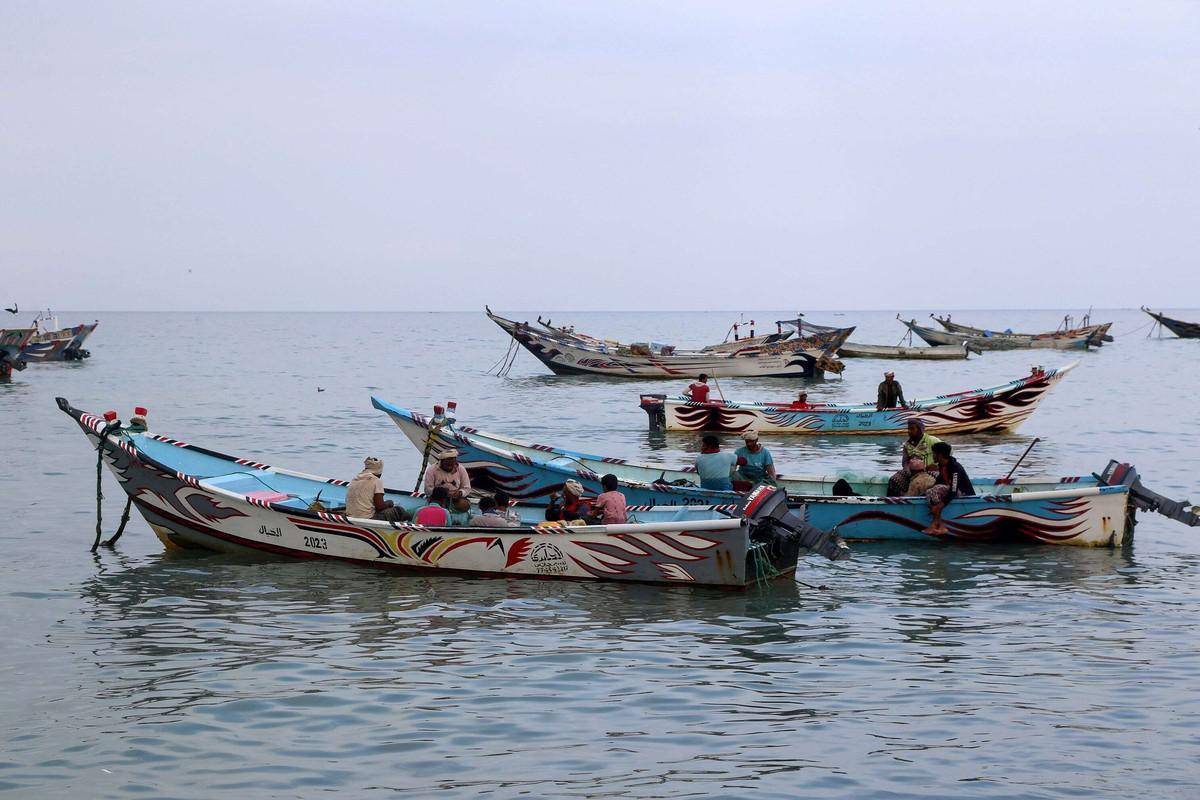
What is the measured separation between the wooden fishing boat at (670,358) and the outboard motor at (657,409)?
1617cm

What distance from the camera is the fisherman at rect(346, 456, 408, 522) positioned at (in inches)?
551

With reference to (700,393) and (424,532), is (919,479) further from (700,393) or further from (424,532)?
(700,393)

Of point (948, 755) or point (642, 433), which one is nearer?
point (948, 755)

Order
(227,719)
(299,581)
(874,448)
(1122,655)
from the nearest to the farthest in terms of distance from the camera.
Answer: (227,719)
(1122,655)
(299,581)
(874,448)

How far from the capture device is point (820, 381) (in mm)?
49344

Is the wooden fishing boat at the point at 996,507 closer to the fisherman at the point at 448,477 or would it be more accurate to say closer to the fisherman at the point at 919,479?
the fisherman at the point at 919,479

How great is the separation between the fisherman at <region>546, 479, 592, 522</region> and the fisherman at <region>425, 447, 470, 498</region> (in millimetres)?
1118

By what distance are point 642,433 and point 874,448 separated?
6436 millimetres

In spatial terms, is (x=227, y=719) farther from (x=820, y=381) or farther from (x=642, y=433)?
(x=820, y=381)

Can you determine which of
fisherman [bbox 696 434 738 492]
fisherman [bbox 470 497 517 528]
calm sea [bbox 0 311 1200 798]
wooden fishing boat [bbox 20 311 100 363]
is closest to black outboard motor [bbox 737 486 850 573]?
calm sea [bbox 0 311 1200 798]

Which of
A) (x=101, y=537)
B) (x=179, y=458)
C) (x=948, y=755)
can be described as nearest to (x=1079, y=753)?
(x=948, y=755)

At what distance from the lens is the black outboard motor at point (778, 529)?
42.3 feet

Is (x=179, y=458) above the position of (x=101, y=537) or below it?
above

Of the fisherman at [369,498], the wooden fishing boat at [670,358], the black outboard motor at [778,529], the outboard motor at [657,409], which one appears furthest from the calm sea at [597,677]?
the wooden fishing boat at [670,358]
